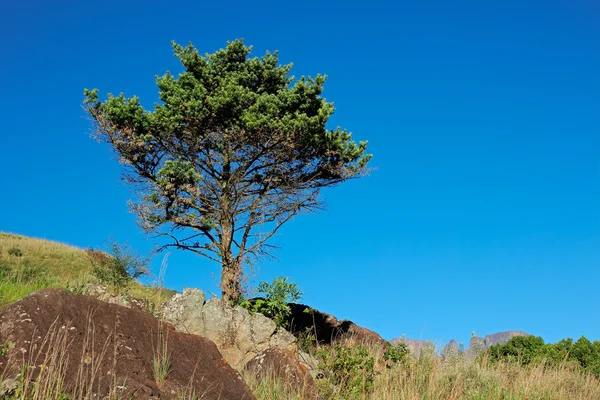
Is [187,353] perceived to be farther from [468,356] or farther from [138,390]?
[468,356]

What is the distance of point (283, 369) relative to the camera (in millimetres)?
11703

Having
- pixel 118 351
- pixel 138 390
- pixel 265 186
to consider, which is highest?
pixel 265 186

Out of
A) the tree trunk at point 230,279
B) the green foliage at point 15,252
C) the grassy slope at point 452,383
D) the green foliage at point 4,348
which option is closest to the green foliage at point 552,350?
the grassy slope at point 452,383

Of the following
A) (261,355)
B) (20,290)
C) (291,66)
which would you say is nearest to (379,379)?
(261,355)

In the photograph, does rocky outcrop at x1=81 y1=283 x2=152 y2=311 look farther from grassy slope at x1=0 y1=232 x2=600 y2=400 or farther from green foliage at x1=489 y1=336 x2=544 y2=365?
green foliage at x1=489 y1=336 x2=544 y2=365

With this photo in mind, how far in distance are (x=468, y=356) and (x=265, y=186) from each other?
10.2m

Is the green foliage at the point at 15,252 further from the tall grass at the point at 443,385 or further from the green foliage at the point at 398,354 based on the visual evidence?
the green foliage at the point at 398,354

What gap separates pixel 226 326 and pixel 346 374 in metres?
3.07

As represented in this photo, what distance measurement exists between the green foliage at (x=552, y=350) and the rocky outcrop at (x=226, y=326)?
35.4ft

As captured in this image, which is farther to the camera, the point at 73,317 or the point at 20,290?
the point at 20,290

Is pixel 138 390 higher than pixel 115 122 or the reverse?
the reverse

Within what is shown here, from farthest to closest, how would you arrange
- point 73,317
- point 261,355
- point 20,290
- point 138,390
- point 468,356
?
1. point 468,356
2. point 20,290
3. point 261,355
4. point 73,317
5. point 138,390

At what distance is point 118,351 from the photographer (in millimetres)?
9125

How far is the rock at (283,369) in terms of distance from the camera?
11.1 metres
